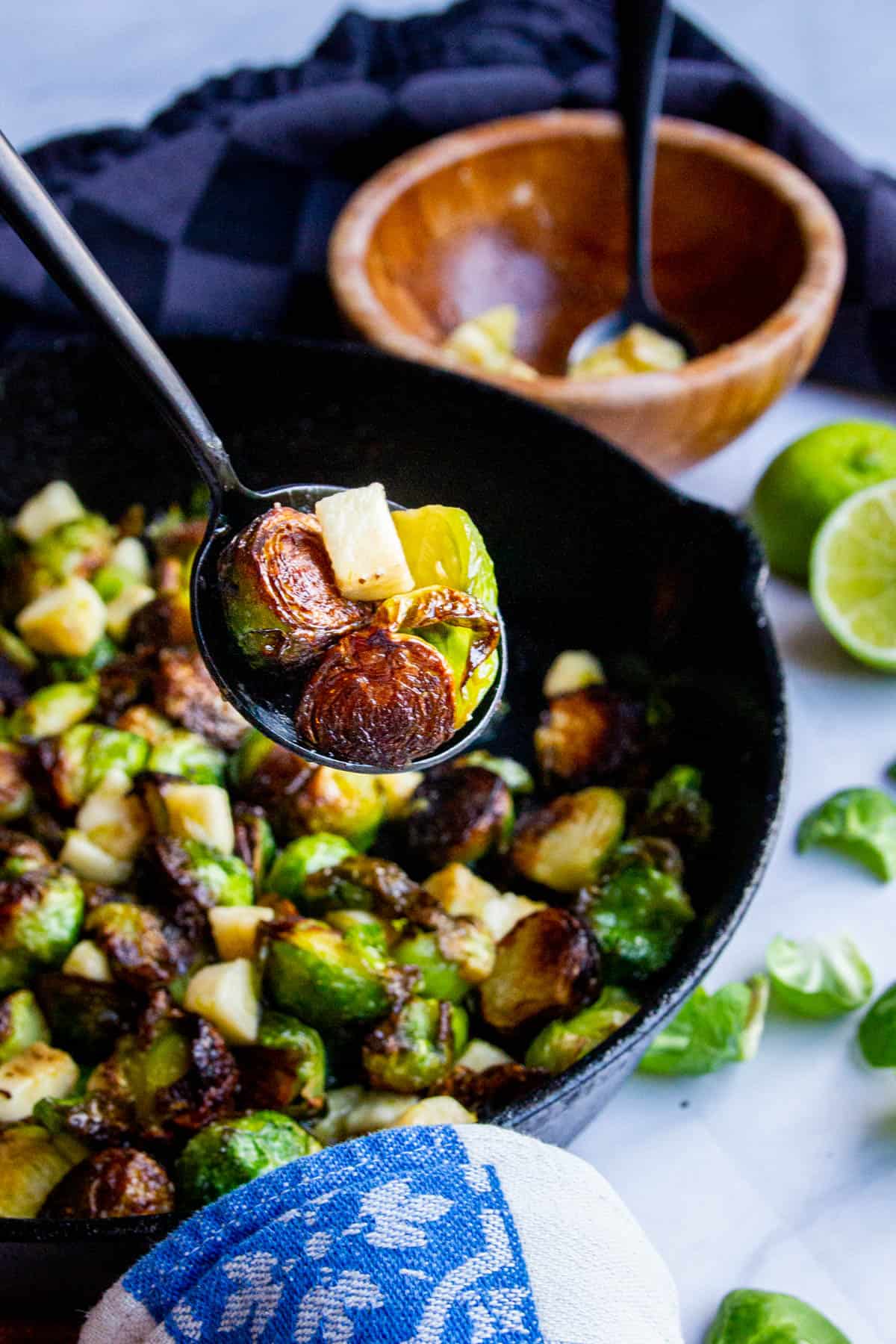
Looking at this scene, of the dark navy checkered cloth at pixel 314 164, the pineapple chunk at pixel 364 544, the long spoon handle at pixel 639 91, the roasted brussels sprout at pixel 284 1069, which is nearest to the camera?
the pineapple chunk at pixel 364 544

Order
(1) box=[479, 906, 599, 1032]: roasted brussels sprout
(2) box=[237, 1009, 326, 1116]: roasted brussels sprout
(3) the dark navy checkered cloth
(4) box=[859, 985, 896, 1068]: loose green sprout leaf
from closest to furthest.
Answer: (2) box=[237, 1009, 326, 1116]: roasted brussels sprout
(1) box=[479, 906, 599, 1032]: roasted brussels sprout
(4) box=[859, 985, 896, 1068]: loose green sprout leaf
(3) the dark navy checkered cloth

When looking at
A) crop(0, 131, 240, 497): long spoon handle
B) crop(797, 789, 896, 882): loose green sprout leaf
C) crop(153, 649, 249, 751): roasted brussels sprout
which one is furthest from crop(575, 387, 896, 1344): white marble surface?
crop(0, 131, 240, 497): long spoon handle

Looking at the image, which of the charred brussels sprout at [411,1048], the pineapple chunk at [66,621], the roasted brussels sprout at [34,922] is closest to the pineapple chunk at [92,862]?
the roasted brussels sprout at [34,922]

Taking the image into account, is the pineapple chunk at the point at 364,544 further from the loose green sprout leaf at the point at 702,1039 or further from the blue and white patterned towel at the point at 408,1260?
the loose green sprout leaf at the point at 702,1039

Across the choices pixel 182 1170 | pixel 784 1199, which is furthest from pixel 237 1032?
pixel 784 1199

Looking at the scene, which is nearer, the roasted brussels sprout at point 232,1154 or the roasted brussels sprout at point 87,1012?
the roasted brussels sprout at point 232,1154

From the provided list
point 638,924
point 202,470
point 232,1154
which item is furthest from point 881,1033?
point 202,470

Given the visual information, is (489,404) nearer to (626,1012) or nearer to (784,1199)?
(626,1012)

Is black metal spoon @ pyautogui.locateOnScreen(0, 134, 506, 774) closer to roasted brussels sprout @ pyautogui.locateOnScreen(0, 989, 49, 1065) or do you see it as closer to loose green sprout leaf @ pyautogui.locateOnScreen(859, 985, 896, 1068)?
roasted brussels sprout @ pyautogui.locateOnScreen(0, 989, 49, 1065)
